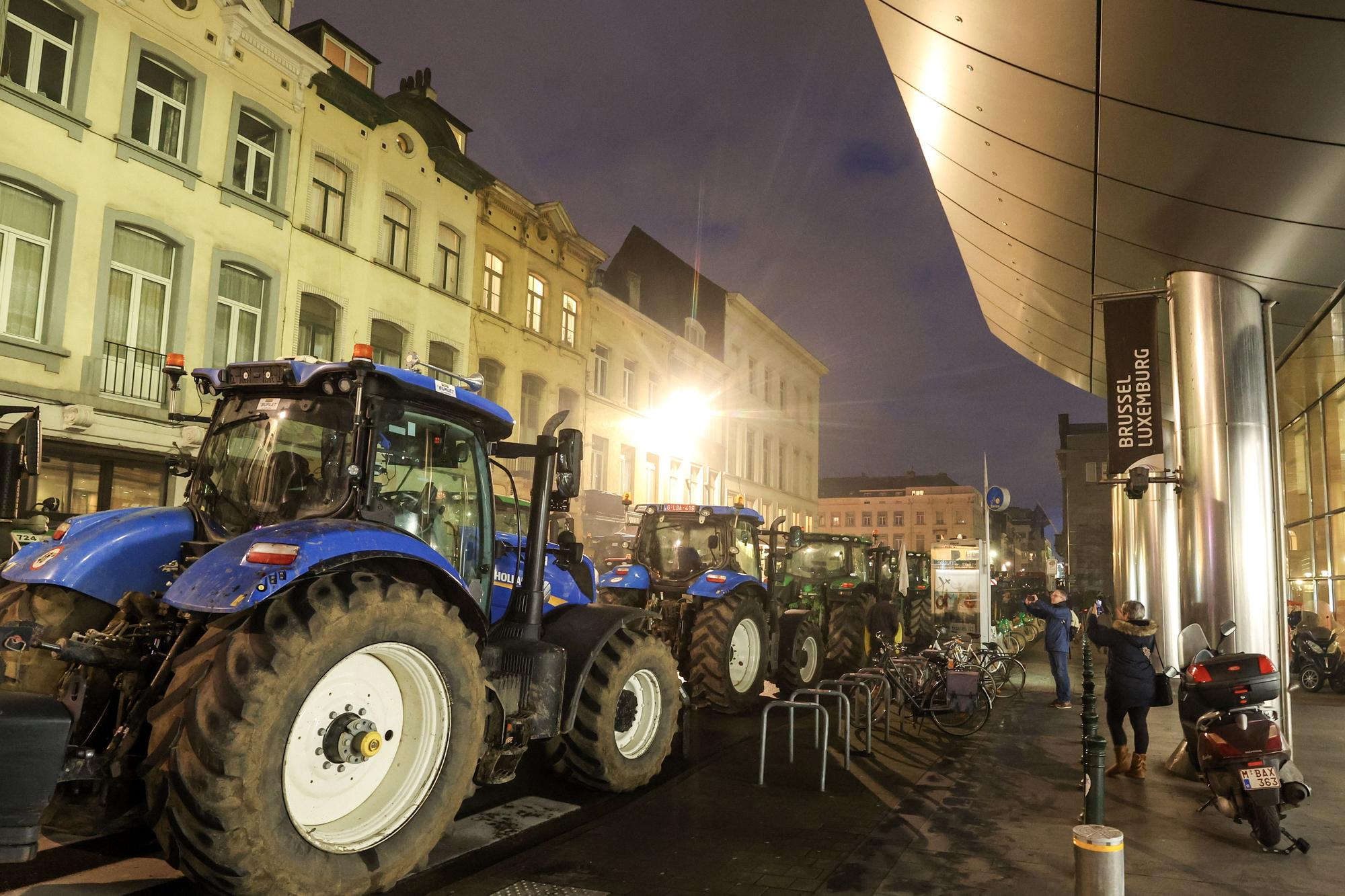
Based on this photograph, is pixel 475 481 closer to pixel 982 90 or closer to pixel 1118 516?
pixel 982 90

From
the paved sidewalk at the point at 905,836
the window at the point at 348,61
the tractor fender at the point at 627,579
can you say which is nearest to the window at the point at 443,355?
the window at the point at 348,61

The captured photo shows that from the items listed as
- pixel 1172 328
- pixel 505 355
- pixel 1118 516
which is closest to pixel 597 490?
pixel 505 355

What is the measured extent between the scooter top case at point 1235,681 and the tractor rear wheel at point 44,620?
23.5 feet

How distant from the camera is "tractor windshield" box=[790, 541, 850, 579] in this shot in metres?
16.5

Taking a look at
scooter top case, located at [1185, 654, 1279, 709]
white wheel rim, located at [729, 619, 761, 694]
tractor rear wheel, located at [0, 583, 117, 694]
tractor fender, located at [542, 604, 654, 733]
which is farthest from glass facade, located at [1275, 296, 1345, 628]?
tractor rear wheel, located at [0, 583, 117, 694]

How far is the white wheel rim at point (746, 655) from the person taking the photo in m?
10.9

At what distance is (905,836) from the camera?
19.3ft

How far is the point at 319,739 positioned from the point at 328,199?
15690 millimetres

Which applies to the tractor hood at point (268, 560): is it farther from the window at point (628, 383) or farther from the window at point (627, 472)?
the window at point (628, 383)

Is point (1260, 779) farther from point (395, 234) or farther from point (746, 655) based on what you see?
point (395, 234)

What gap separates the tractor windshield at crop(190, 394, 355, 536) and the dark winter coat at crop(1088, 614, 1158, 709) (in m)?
6.70

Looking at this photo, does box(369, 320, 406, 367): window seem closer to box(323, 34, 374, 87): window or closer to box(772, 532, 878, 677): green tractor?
box(323, 34, 374, 87): window

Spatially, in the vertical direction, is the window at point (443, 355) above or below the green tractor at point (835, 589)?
above

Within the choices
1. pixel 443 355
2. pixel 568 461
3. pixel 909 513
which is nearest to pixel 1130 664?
pixel 568 461
